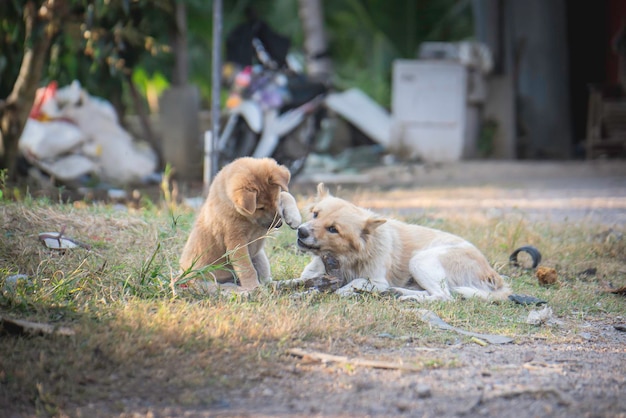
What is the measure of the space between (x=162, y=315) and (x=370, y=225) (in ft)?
5.69

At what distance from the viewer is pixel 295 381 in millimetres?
4016

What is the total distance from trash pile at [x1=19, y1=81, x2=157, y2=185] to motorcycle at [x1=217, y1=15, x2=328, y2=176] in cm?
158

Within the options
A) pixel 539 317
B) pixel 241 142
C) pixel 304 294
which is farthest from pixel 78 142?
pixel 539 317

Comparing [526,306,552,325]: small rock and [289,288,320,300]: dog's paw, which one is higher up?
[289,288,320,300]: dog's paw

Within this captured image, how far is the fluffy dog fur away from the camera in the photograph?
5.54 meters

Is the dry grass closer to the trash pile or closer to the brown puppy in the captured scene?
the brown puppy

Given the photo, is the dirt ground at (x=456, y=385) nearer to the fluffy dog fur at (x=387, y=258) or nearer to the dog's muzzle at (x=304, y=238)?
the fluffy dog fur at (x=387, y=258)

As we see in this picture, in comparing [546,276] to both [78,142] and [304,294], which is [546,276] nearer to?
[304,294]

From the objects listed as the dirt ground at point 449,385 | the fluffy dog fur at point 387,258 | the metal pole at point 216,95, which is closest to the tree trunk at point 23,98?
the metal pole at point 216,95

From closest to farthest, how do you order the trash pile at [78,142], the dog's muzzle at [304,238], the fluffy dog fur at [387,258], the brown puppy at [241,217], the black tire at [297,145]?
1. the brown puppy at [241,217]
2. the dog's muzzle at [304,238]
3. the fluffy dog fur at [387,258]
4. the trash pile at [78,142]
5. the black tire at [297,145]

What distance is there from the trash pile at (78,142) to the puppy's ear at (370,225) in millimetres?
6231

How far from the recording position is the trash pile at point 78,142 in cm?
1076

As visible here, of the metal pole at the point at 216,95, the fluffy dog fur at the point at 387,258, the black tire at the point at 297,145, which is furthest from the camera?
the black tire at the point at 297,145

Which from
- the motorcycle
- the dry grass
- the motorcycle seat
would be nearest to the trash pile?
the motorcycle
